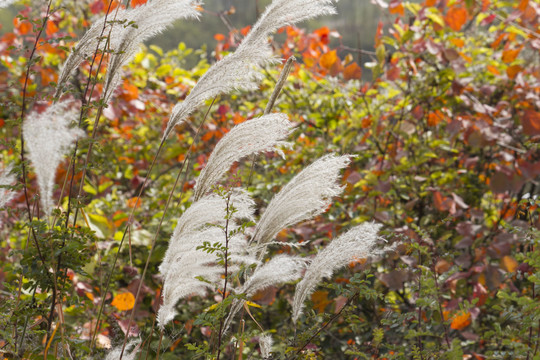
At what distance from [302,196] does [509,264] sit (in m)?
1.32

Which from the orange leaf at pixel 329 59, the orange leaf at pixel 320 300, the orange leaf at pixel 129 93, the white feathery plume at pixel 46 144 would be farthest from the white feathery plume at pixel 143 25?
the orange leaf at pixel 129 93

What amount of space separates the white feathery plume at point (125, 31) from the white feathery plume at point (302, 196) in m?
0.53

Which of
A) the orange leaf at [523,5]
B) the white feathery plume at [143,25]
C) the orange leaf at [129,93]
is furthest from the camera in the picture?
the orange leaf at [129,93]

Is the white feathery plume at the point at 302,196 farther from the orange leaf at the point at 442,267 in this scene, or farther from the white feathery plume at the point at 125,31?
the orange leaf at the point at 442,267

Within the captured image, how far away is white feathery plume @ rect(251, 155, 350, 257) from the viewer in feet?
4.18

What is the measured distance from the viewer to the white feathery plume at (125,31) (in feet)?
4.61

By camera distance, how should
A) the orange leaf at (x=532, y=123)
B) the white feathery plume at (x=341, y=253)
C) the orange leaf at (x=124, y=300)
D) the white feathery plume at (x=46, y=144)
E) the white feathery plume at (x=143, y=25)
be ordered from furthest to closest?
the orange leaf at (x=532, y=123) < the orange leaf at (x=124, y=300) < the white feathery plume at (x=143, y=25) < the white feathery plume at (x=341, y=253) < the white feathery plume at (x=46, y=144)

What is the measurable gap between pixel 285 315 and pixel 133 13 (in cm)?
168

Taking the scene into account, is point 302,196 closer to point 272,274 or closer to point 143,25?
point 272,274

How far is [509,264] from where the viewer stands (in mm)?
2209

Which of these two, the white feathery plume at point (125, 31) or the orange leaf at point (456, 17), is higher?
the white feathery plume at point (125, 31)

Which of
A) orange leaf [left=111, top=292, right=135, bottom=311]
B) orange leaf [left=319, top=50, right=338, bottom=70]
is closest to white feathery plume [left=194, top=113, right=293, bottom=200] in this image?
orange leaf [left=111, top=292, right=135, bottom=311]

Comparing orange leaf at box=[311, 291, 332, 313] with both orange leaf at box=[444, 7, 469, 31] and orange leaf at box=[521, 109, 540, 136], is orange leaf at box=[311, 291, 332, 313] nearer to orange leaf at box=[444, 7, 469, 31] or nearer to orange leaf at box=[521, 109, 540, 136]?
orange leaf at box=[521, 109, 540, 136]

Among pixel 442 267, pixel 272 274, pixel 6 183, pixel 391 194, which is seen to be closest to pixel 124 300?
pixel 6 183
